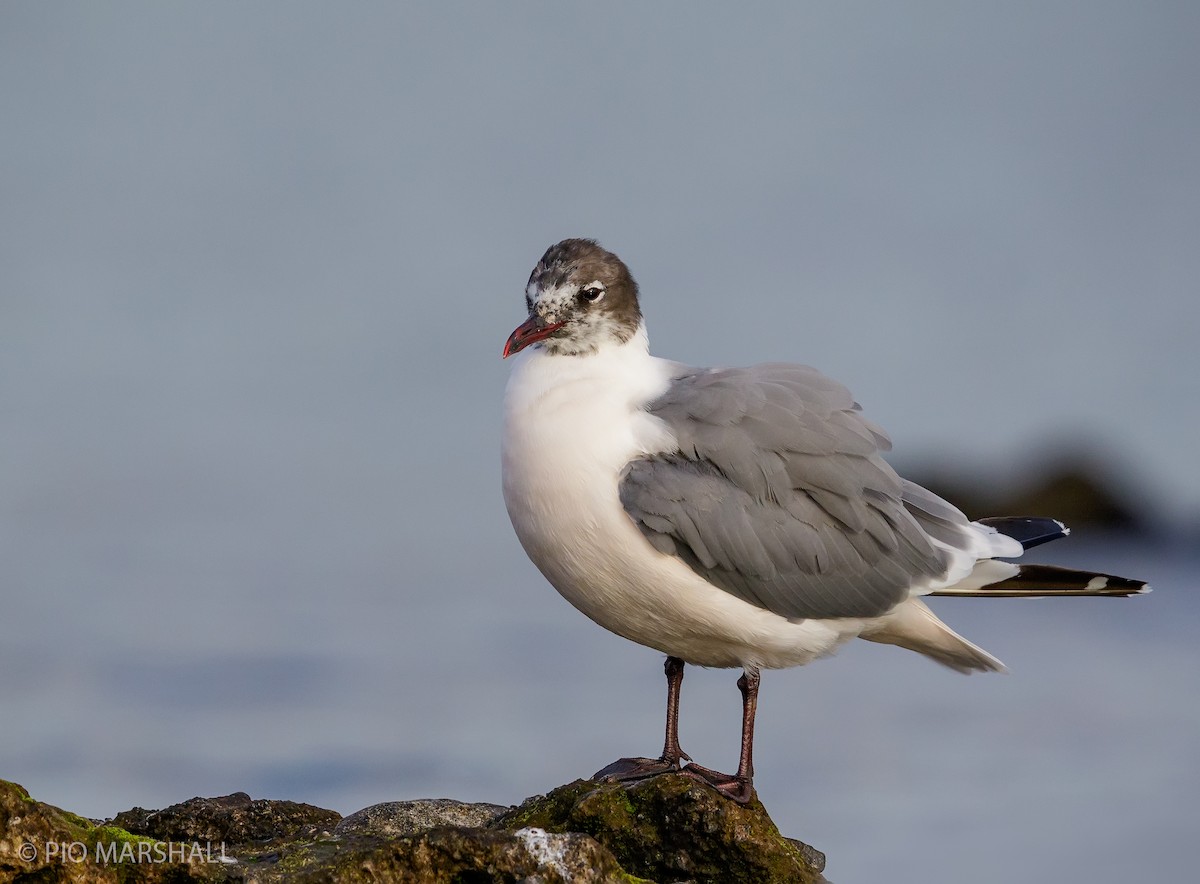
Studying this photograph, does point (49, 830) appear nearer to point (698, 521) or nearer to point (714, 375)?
point (698, 521)

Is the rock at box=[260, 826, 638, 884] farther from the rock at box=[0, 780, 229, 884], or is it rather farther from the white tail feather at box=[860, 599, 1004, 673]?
the white tail feather at box=[860, 599, 1004, 673]

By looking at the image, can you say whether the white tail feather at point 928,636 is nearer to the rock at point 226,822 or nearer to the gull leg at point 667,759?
the gull leg at point 667,759

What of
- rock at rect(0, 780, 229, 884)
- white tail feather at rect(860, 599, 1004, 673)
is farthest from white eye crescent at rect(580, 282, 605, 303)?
rock at rect(0, 780, 229, 884)

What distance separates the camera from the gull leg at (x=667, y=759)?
7.59 meters

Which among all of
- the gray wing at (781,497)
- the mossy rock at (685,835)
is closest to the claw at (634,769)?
the mossy rock at (685,835)

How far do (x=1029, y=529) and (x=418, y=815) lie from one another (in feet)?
13.9

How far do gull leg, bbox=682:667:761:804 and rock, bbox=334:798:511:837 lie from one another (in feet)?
3.76

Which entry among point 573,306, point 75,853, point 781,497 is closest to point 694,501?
point 781,497

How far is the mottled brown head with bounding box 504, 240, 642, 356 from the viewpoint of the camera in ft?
25.6

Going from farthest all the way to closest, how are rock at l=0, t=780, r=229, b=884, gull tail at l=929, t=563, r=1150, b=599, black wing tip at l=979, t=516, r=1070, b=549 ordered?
black wing tip at l=979, t=516, r=1070, b=549
gull tail at l=929, t=563, r=1150, b=599
rock at l=0, t=780, r=229, b=884

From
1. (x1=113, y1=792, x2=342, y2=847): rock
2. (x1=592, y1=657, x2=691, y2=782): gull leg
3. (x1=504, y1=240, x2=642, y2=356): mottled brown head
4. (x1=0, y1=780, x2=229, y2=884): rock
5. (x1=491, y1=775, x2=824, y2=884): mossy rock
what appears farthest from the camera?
(x1=504, y1=240, x2=642, y2=356): mottled brown head

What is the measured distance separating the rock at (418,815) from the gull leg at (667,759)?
2.19ft

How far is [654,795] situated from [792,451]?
2.05 metres

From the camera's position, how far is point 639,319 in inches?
319
